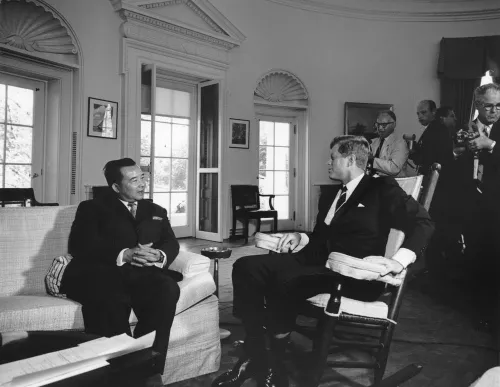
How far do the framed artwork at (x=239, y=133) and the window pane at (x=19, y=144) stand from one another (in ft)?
9.59

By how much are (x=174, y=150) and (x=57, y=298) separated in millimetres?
4853

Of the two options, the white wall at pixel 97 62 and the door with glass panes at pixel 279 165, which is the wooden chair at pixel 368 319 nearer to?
the white wall at pixel 97 62

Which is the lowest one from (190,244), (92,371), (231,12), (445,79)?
(190,244)

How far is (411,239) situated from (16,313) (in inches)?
66.9

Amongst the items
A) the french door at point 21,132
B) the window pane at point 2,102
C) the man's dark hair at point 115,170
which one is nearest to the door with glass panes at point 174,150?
the french door at point 21,132

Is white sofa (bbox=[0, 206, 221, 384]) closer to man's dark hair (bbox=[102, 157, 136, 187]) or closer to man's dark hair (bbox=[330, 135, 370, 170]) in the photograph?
man's dark hair (bbox=[102, 157, 136, 187])

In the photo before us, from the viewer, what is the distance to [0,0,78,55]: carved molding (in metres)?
4.68

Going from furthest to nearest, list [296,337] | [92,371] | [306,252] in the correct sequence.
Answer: [296,337]
[306,252]
[92,371]

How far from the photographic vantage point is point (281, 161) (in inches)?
307

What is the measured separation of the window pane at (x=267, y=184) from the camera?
7656mm

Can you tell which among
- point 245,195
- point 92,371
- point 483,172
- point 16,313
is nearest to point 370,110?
point 245,195

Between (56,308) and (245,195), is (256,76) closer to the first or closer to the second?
(245,195)

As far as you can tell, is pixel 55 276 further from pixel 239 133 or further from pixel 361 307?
pixel 239 133

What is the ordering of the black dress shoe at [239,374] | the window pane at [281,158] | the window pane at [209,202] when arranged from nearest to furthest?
the black dress shoe at [239,374], the window pane at [209,202], the window pane at [281,158]
